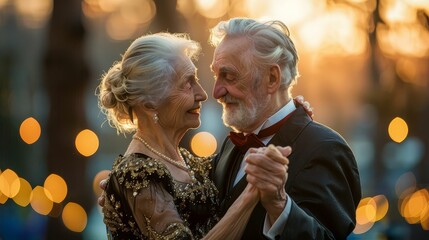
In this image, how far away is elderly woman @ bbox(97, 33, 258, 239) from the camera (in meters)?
7.22

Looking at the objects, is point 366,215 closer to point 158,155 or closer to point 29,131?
point 29,131

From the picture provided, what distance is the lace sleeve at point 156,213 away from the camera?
718 centimetres

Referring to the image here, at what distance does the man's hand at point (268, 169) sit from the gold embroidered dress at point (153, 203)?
0.61 metres

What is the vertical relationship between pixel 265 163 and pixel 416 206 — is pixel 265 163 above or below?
above

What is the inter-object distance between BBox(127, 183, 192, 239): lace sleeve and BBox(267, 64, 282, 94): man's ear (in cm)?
109

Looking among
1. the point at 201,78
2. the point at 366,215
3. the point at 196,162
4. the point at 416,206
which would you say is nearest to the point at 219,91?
the point at 196,162

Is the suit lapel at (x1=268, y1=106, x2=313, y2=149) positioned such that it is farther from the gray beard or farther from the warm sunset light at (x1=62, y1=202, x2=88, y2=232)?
the warm sunset light at (x1=62, y1=202, x2=88, y2=232)

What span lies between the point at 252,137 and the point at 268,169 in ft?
3.71

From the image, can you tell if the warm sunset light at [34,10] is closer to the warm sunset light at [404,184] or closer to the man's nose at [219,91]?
the warm sunset light at [404,184]

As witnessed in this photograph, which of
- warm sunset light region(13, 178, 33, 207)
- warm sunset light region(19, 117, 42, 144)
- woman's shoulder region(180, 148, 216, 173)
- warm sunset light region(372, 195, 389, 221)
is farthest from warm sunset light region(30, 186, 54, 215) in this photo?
woman's shoulder region(180, 148, 216, 173)

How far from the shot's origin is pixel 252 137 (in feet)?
25.7

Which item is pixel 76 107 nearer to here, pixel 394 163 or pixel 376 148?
pixel 376 148

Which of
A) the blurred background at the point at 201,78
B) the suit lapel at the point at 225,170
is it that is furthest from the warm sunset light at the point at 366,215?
the suit lapel at the point at 225,170

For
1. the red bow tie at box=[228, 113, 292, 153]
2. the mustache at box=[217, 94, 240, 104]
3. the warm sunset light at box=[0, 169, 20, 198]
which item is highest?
the mustache at box=[217, 94, 240, 104]
